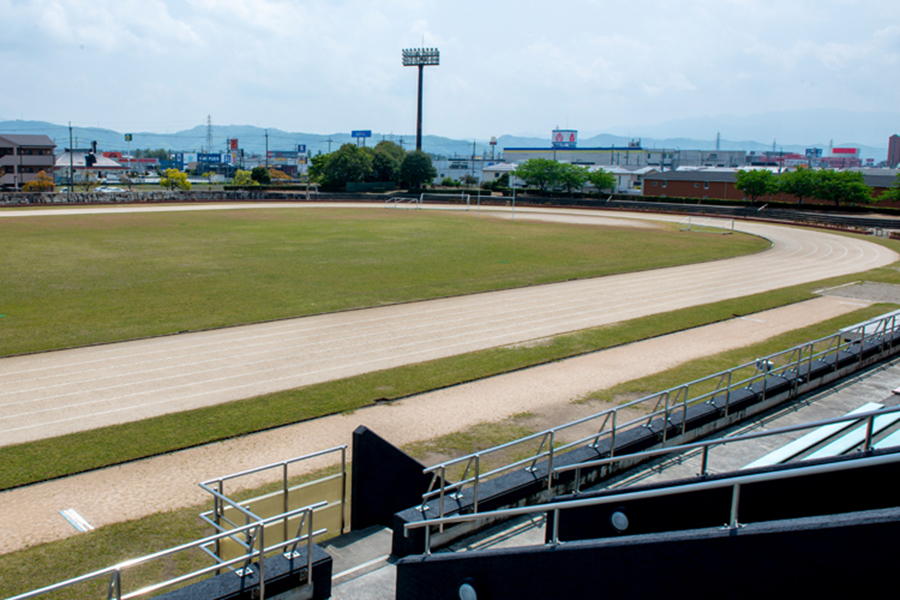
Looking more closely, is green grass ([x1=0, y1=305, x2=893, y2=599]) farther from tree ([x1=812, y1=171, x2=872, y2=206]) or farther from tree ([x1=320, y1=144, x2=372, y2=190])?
tree ([x1=320, y1=144, x2=372, y2=190])

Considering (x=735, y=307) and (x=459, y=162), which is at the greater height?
(x=459, y=162)

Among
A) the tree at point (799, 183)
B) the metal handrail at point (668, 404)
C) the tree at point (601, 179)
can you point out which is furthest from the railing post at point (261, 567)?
the tree at point (601, 179)

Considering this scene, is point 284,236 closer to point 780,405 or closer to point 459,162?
point 780,405

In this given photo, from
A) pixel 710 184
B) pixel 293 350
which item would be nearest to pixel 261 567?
pixel 293 350

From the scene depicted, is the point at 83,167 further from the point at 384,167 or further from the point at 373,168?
the point at 384,167

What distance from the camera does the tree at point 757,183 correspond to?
84062mm

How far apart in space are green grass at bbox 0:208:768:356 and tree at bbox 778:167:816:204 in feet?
84.3

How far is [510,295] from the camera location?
30.3 meters

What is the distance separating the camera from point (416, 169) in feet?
364

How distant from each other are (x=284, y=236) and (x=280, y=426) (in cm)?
3823

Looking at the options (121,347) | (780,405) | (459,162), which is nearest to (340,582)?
(780,405)

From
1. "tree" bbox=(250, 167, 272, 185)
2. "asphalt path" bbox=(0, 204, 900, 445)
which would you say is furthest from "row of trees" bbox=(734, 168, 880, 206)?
"tree" bbox=(250, 167, 272, 185)

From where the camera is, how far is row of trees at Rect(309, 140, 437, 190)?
108625mm

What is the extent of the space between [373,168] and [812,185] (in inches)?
2625
